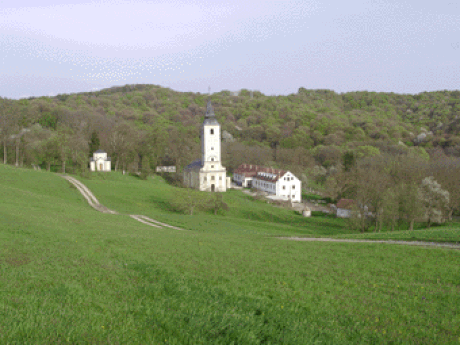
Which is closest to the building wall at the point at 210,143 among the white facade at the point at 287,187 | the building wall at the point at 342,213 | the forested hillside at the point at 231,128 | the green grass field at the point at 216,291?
the white facade at the point at 287,187

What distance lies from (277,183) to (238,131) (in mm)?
55153

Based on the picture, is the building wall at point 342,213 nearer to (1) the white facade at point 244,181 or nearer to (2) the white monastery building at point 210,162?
(2) the white monastery building at point 210,162

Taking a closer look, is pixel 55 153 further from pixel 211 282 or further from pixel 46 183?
pixel 211 282

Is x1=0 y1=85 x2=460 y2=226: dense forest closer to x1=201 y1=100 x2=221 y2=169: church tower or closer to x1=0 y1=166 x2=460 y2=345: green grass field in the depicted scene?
A: x1=201 y1=100 x2=221 y2=169: church tower

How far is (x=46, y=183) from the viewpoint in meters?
39.7

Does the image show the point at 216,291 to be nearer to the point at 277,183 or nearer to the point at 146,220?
the point at 146,220

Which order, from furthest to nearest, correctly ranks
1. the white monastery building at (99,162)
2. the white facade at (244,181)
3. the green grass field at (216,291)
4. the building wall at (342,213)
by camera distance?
the white facade at (244,181) → the white monastery building at (99,162) → the building wall at (342,213) → the green grass field at (216,291)

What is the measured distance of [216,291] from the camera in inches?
328

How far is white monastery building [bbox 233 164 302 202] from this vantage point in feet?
203

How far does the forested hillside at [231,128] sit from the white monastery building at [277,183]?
1076 cm

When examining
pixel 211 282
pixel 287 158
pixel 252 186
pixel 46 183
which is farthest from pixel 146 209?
pixel 287 158

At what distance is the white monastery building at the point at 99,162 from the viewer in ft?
192

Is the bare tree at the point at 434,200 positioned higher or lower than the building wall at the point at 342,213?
higher

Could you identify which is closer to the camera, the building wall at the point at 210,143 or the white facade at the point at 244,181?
the building wall at the point at 210,143
